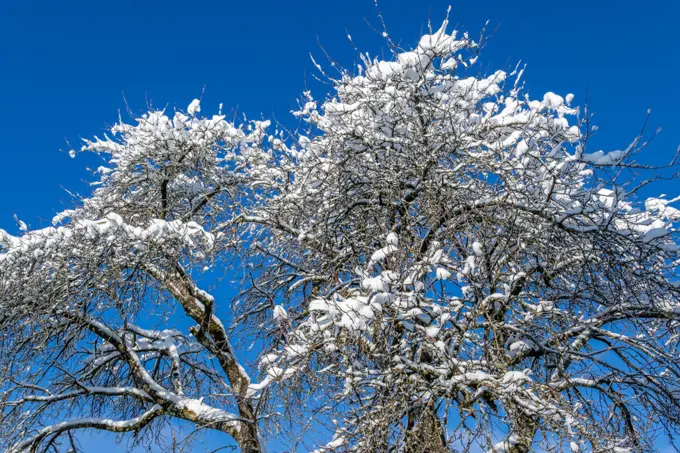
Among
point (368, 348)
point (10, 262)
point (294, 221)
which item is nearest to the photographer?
point (368, 348)

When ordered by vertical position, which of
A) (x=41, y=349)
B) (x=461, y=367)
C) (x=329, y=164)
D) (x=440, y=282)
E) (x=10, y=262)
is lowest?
(x=461, y=367)

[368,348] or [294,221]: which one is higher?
[294,221]

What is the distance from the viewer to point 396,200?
762cm

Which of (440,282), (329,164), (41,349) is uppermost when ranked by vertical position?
(329,164)

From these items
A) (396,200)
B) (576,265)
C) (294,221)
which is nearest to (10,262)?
(294,221)

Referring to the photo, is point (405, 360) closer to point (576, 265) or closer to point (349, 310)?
point (349, 310)

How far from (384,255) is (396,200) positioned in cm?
221

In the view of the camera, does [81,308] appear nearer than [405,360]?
No

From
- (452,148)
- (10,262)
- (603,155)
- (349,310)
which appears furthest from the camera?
(10,262)

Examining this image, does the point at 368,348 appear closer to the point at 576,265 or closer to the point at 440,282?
the point at 440,282

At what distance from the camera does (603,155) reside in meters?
6.45

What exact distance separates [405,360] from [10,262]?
539 cm

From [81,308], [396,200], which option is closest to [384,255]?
[396,200]

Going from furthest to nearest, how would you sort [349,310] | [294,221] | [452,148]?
[294,221], [452,148], [349,310]
